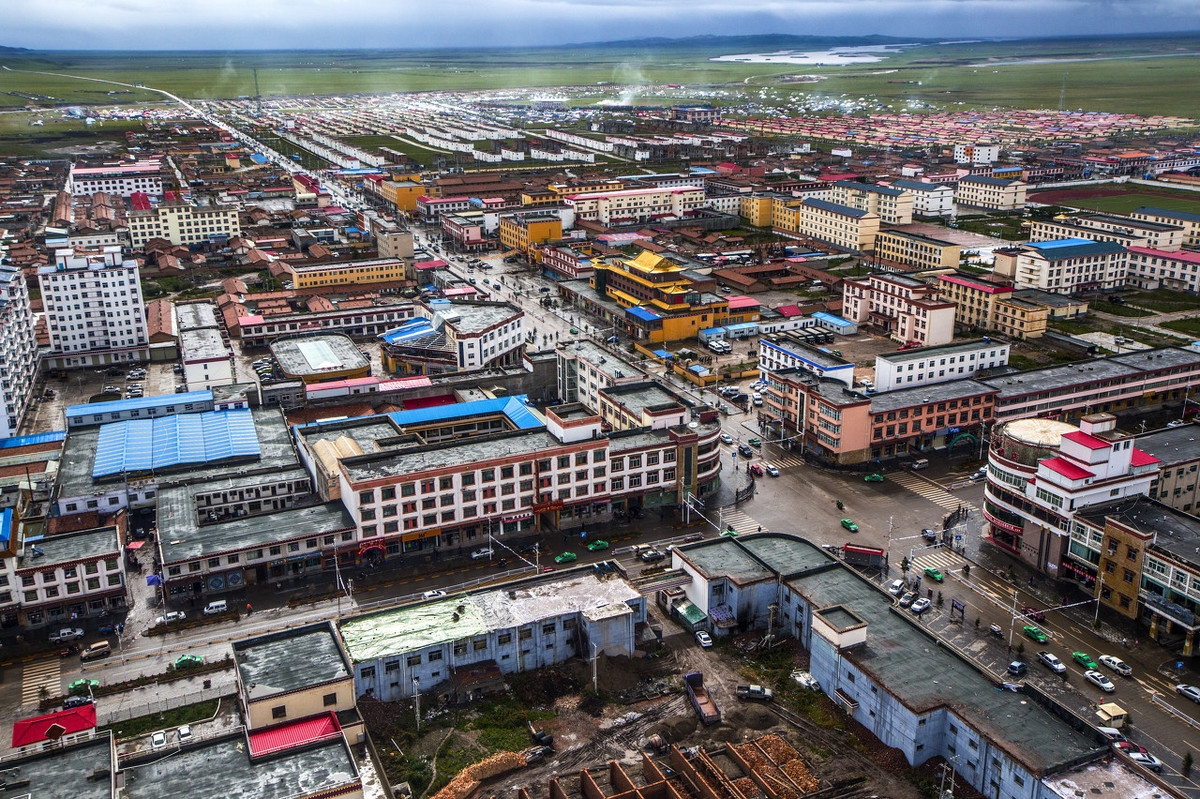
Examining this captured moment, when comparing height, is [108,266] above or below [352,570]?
above

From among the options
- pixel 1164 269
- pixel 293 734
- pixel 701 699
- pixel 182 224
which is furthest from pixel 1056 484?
pixel 182 224

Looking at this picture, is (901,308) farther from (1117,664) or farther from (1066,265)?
(1117,664)

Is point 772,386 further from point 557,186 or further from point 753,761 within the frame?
point 557,186

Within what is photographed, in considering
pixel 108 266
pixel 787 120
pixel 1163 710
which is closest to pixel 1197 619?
pixel 1163 710

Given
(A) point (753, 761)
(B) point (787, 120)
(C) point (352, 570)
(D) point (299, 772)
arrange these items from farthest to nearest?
(B) point (787, 120) < (C) point (352, 570) < (A) point (753, 761) < (D) point (299, 772)

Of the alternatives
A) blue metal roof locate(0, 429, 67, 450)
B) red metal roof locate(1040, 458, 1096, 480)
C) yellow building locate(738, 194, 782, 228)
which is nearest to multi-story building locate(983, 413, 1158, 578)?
red metal roof locate(1040, 458, 1096, 480)

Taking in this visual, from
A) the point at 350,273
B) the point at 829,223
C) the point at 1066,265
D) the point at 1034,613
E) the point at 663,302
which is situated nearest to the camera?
the point at 1034,613

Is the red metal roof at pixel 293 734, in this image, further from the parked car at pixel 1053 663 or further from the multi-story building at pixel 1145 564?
the multi-story building at pixel 1145 564
